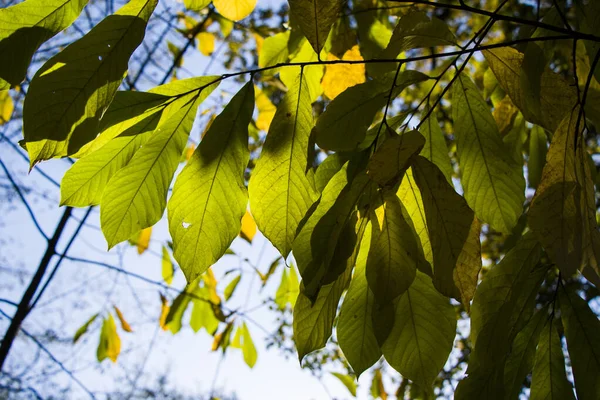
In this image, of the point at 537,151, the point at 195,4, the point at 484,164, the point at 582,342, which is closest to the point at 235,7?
the point at 195,4

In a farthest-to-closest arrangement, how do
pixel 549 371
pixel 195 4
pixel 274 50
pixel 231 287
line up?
pixel 231 287, pixel 274 50, pixel 195 4, pixel 549 371

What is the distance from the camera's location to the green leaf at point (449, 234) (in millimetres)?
470

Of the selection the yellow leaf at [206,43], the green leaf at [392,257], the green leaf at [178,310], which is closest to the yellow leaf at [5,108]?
the yellow leaf at [206,43]

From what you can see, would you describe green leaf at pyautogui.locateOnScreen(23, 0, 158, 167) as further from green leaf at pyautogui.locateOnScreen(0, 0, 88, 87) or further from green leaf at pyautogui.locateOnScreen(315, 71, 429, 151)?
green leaf at pyautogui.locateOnScreen(315, 71, 429, 151)

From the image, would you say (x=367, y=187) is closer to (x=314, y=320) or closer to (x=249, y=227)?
(x=314, y=320)

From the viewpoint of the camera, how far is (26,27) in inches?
20.1

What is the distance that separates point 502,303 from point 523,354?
14 centimetres

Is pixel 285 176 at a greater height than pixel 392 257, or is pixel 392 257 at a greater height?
pixel 285 176

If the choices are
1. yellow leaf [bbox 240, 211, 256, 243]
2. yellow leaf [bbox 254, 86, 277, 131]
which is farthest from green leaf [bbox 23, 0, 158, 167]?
yellow leaf [bbox 254, 86, 277, 131]

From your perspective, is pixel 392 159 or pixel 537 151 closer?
pixel 392 159

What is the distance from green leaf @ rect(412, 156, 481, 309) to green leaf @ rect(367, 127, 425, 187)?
0.04 m

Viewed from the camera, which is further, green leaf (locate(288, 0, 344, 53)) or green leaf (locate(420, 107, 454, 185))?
green leaf (locate(420, 107, 454, 185))

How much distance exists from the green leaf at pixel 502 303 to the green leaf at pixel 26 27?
1.70 ft

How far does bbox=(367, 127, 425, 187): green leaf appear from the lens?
1.50ft
